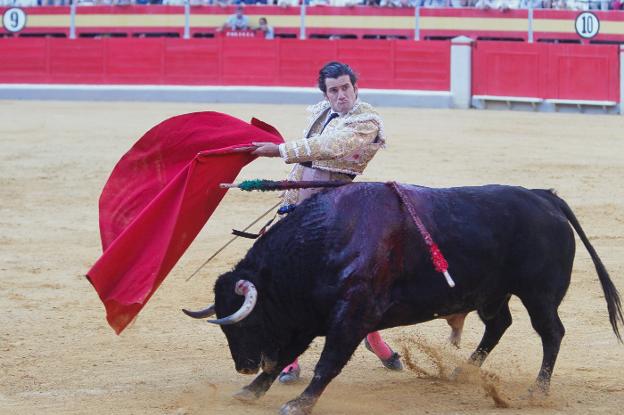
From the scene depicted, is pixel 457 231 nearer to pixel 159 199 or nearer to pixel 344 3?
pixel 159 199

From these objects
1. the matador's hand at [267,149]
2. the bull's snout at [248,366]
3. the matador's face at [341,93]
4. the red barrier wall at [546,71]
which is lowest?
the bull's snout at [248,366]

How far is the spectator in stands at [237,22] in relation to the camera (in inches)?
749

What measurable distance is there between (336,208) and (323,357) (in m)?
0.55

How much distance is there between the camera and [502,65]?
1700 cm

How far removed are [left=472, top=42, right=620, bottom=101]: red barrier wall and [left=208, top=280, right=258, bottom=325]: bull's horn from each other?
12.9 meters

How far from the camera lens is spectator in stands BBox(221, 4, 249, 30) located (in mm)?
19031

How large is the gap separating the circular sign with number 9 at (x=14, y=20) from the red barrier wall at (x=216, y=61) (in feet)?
2.55

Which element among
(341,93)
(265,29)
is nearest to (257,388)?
(341,93)

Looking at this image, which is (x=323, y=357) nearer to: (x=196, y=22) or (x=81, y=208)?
(x=81, y=208)

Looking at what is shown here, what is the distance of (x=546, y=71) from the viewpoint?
1662cm

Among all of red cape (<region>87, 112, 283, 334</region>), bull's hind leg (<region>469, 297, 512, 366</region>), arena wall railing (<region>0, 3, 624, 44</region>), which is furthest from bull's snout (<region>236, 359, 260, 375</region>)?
arena wall railing (<region>0, 3, 624, 44</region>)

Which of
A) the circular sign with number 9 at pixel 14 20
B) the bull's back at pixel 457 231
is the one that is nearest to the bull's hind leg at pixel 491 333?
the bull's back at pixel 457 231

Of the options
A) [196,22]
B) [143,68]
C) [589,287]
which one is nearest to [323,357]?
[589,287]

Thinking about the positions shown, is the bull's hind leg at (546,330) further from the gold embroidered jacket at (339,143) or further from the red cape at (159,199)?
the red cape at (159,199)
